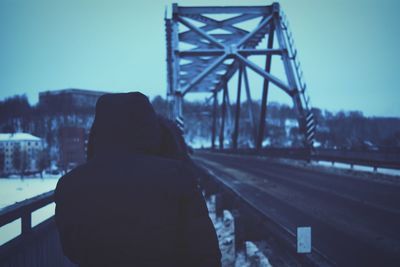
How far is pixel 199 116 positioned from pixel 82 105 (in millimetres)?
46672

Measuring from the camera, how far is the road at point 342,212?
399cm

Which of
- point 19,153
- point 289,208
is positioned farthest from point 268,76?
point 19,153

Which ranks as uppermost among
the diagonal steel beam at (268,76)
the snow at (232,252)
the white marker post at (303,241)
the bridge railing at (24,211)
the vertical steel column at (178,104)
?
the diagonal steel beam at (268,76)

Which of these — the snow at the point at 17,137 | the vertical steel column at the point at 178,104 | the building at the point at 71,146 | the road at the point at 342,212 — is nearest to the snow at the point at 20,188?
the building at the point at 71,146

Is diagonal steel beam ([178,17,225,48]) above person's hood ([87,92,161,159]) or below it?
above

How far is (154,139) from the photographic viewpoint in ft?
6.09

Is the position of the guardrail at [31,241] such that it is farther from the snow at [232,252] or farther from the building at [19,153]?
the snow at [232,252]

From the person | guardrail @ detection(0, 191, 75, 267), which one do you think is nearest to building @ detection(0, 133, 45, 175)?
guardrail @ detection(0, 191, 75, 267)

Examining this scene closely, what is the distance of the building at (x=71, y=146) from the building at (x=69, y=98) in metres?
0.80

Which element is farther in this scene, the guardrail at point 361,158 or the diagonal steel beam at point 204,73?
the diagonal steel beam at point 204,73

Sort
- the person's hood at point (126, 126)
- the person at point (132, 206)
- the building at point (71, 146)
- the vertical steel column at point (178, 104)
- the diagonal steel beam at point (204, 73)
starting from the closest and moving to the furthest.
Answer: the person at point (132, 206) < the person's hood at point (126, 126) < the building at point (71, 146) < the vertical steel column at point (178, 104) < the diagonal steel beam at point (204, 73)

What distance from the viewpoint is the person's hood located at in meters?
1.82

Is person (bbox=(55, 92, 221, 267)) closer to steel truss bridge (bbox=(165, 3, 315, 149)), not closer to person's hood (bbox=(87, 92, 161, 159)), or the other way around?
person's hood (bbox=(87, 92, 161, 159))

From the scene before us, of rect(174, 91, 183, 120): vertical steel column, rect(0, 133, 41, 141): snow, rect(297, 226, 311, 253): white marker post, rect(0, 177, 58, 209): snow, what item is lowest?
rect(297, 226, 311, 253): white marker post
